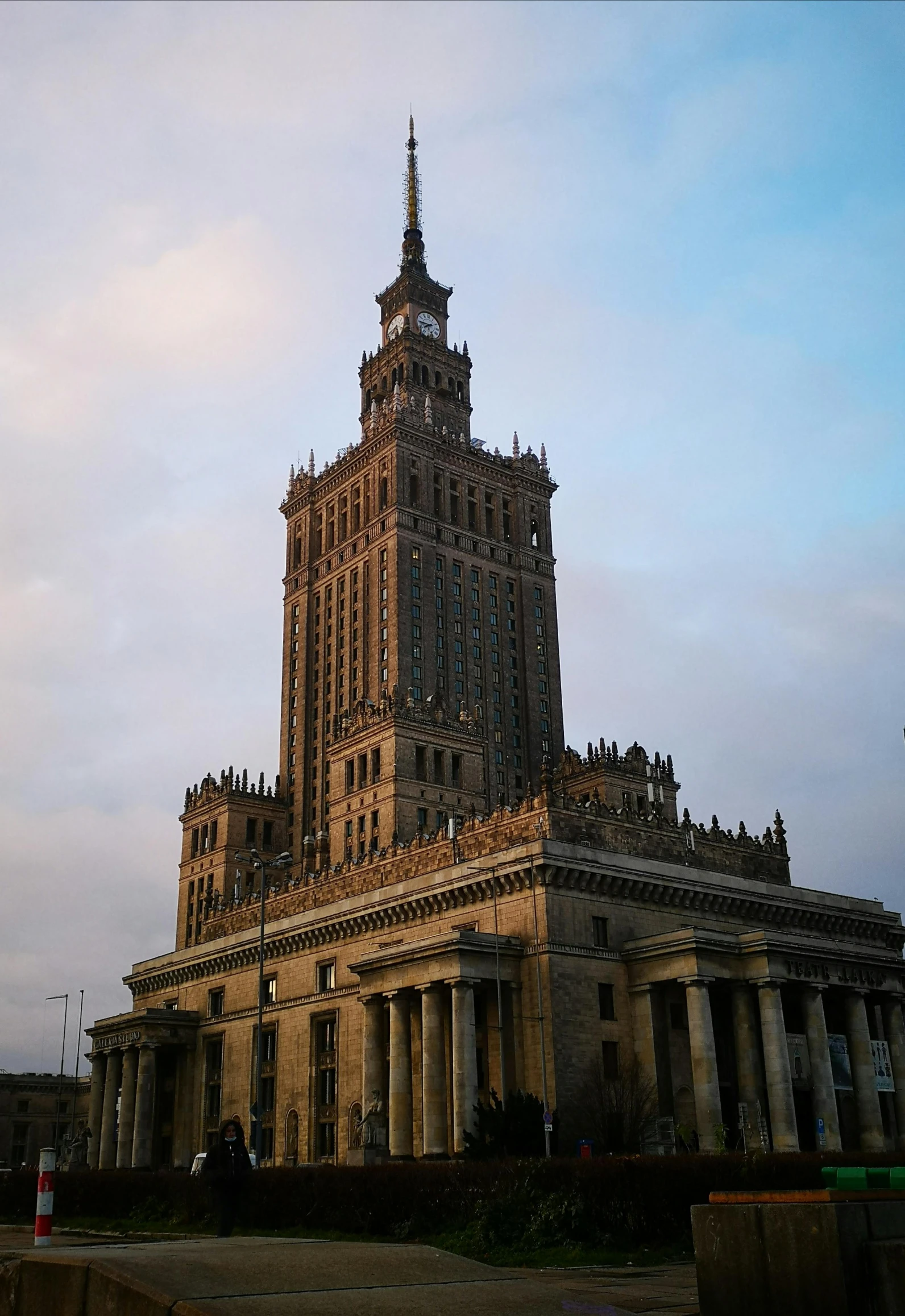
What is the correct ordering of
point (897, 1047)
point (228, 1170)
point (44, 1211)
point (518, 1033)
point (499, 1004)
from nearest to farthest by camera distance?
point (44, 1211) → point (228, 1170) → point (499, 1004) → point (518, 1033) → point (897, 1047)

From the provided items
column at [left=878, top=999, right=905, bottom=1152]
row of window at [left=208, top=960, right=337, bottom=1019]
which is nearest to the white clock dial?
row of window at [left=208, top=960, right=337, bottom=1019]

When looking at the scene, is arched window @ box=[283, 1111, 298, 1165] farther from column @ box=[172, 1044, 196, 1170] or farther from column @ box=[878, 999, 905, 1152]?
column @ box=[878, 999, 905, 1152]

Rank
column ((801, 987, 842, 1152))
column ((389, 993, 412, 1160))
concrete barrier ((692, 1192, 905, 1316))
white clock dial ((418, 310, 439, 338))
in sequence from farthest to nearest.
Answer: white clock dial ((418, 310, 439, 338)), column ((389, 993, 412, 1160)), column ((801, 987, 842, 1152)), concrete barrier ((692, 1192, 905, 1316))

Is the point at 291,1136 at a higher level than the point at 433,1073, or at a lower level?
lower

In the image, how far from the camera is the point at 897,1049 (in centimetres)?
7069

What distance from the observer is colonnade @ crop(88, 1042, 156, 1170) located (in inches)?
3346

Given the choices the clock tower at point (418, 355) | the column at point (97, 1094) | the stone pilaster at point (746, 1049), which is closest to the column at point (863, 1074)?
the stone pilaster at point (746, 1049)

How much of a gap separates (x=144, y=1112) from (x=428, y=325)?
339ft

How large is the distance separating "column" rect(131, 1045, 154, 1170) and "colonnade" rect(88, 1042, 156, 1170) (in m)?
0.04

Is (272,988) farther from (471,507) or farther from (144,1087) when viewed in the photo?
(471,507)

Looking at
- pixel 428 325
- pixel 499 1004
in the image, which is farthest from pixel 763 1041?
pixel 428 325

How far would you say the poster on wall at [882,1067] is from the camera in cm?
6825

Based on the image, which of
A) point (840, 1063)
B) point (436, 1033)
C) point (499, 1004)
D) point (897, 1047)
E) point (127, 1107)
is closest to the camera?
point (499, 1004)

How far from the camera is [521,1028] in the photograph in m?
63.2
